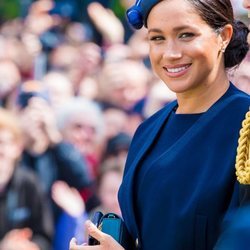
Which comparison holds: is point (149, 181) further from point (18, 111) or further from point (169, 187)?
point (18, 111)

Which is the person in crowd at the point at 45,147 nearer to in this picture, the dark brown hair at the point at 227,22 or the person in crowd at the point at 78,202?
the person in crowd at the point at 78,202

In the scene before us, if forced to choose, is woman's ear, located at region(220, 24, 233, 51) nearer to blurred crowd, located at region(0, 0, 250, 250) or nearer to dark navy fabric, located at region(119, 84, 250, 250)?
dark navy fabric, located at region(119, 84, 250, 250)

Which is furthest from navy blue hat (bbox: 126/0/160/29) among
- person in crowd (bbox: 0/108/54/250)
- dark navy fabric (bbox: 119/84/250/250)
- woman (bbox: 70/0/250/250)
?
person in crowd (bbox: 0/108/54/250)

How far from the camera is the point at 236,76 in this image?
7.46ft

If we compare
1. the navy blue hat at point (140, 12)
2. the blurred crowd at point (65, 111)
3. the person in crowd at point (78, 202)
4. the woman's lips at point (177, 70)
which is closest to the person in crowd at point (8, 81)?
the blurred crowd at point (65, 111)

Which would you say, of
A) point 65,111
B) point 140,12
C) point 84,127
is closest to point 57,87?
point 65,111

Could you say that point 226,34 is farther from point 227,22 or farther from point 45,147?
point 45,147

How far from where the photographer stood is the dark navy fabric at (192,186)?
1733 mm

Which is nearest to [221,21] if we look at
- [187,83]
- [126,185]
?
[187,83]

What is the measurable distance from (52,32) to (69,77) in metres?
0.30

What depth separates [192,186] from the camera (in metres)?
1.79

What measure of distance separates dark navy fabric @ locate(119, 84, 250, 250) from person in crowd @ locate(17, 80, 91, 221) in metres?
2.52

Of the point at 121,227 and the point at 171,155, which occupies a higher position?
the point at 171,155

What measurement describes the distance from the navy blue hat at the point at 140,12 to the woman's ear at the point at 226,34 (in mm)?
183
